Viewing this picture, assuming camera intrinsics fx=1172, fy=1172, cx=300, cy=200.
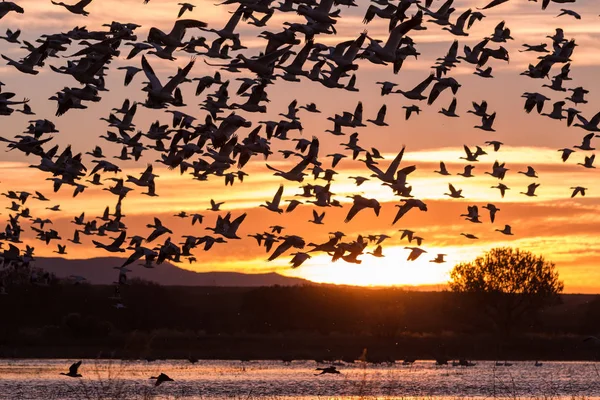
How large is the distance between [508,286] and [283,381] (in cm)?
4742

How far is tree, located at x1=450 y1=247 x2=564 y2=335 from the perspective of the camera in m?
97.3

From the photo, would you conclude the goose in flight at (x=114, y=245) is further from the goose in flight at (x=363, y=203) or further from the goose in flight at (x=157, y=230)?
the goose in flight at (x=363, y=203)

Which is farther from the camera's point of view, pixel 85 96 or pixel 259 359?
pixel 259 359

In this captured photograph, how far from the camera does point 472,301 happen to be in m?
99.3

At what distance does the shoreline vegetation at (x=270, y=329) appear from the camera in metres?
80.4

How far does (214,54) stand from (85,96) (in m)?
3.50

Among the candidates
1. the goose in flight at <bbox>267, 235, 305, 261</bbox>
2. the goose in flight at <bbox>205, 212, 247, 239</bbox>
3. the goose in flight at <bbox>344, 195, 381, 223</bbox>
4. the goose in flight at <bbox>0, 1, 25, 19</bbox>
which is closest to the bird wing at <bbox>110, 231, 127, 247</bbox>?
the goose in flight at <bbox>205, 212, 247, 239</bbox>

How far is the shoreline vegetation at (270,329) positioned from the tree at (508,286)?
149 centimetres

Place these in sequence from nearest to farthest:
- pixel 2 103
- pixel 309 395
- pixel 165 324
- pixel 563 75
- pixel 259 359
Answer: pixel 2 103 < pixel 563 75 < pixel 309 395 < pixel 259 359 < pixel 165 324

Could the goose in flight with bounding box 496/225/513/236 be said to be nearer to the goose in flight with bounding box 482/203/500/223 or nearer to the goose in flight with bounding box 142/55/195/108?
the goose in flight with bounding box 482/203/500/223

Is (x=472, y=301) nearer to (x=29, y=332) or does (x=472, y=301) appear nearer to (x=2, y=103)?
(x=29, y=332)

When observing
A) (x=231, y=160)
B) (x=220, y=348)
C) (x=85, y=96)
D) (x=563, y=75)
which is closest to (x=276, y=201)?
(x=231, y=160)

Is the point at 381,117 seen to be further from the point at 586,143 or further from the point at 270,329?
the point at 270,329

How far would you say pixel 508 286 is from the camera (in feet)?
321
